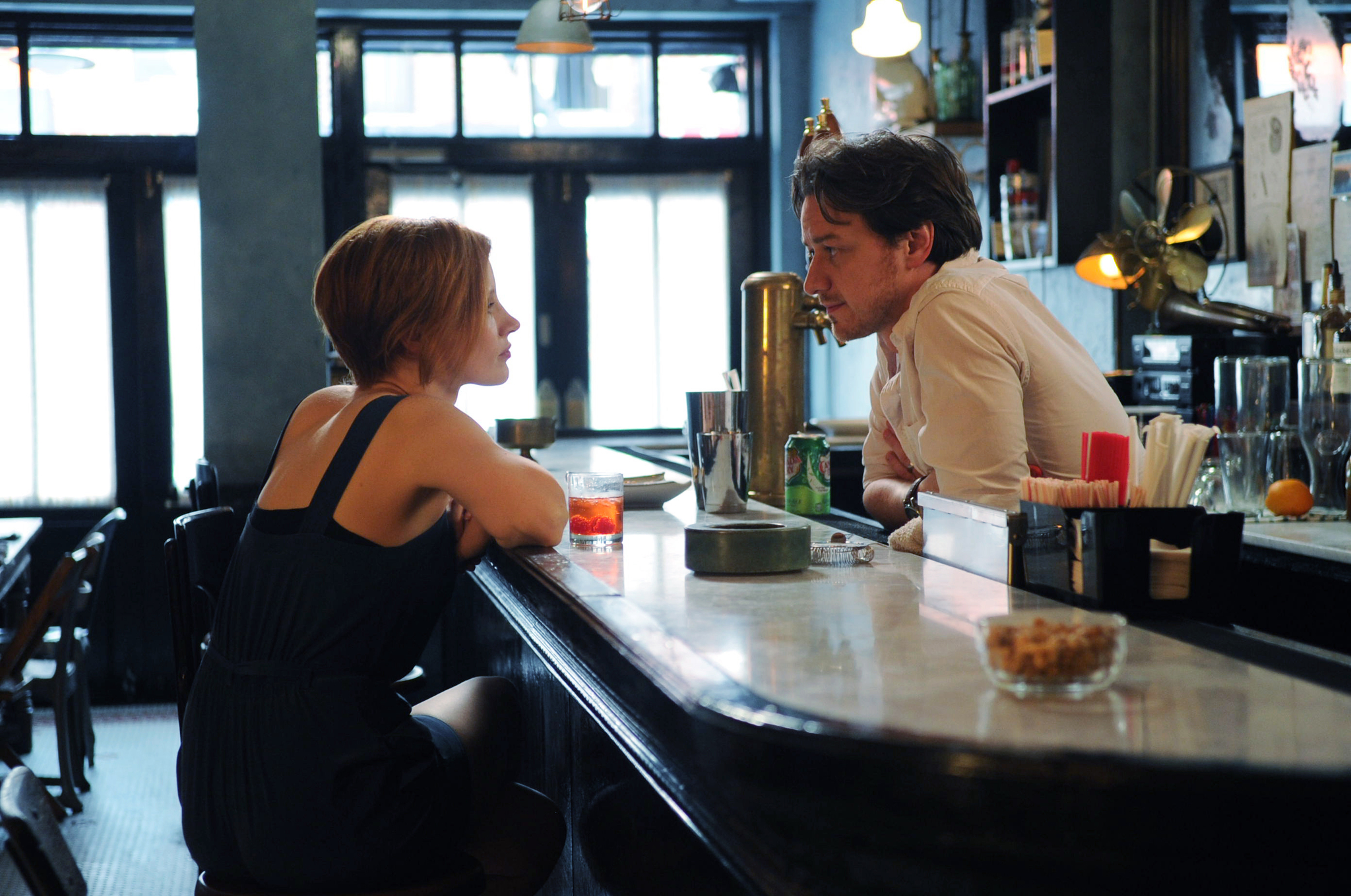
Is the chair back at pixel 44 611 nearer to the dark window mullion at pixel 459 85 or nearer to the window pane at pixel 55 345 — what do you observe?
the window pane at pixel 55 345

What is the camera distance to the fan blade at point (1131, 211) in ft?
10.9

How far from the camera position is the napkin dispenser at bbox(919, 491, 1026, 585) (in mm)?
1364

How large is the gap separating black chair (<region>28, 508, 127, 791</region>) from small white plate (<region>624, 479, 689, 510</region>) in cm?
238

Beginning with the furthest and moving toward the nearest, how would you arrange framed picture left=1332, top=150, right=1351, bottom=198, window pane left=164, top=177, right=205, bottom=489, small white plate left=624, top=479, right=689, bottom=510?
window pane left=164, top=177, right=205, bottom=489 → framed picture left=1332, top=150, right=1351, bottom=198 → small white plate left=624, top=479, right=689, bottom=510

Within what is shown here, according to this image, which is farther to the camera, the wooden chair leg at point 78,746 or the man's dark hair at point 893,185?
the wooden chair leg at point 78,746

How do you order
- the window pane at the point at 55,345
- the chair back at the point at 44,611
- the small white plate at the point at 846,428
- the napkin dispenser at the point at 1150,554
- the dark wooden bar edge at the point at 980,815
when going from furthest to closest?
the window pane at the point at 55,345 → the small white plate at the point at 846,428 → the chair back at the point at 44,611 → the napkin dispenser at the point at 1150,554 → the dark wooden bar edge at the point at 980,815

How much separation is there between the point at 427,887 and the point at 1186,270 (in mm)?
Answer: 2665

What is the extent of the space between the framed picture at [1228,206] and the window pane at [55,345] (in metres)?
4.72

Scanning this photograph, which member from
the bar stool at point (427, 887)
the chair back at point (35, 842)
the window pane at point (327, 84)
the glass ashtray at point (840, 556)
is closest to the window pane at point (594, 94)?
the window pane at point (327, 84)

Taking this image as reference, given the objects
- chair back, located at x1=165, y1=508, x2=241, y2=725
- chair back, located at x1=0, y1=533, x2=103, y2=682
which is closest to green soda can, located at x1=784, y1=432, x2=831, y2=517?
chair back, located at x1=165, y1=508, x2=241, y2=725

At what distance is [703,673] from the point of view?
963 mm

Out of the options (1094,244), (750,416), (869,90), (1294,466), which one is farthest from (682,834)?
(869,90)

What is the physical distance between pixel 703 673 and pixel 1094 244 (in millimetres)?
2846

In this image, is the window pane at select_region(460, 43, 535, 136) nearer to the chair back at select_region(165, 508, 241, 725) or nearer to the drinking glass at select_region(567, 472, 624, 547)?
the chair back at select_region(165, 508, 241, 725)
